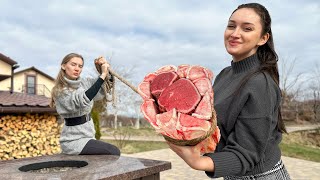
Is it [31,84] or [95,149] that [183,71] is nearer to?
[95,149]

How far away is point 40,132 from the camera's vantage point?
8.84m

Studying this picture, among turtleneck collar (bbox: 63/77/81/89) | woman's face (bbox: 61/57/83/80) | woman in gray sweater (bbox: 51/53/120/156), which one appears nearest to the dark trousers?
woman in gray sweater (bbox: 51/53/120/156)

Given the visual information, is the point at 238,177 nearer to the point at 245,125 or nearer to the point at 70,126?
the point at 245,125

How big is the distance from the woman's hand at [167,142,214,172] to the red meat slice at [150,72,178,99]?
0.54 ft

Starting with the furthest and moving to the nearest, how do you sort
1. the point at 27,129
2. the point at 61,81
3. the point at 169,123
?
the point at 27,129 → the point at 61,81 → the point at 169,123

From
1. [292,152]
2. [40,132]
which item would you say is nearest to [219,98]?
[40,132]

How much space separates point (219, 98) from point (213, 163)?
0.35 metres

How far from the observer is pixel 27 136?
850 cm

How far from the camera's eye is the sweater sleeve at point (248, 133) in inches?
48.3

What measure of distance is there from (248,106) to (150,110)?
45cm

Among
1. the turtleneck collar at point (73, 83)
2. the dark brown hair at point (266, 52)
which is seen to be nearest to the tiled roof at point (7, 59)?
the turtleneck collar at point (73, 83)

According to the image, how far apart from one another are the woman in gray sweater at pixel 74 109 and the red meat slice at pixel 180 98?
263 centimetres

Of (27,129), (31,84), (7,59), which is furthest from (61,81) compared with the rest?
(31,84)

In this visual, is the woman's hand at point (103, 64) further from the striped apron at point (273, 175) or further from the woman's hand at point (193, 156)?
the woman's hand at point (193, 156)
